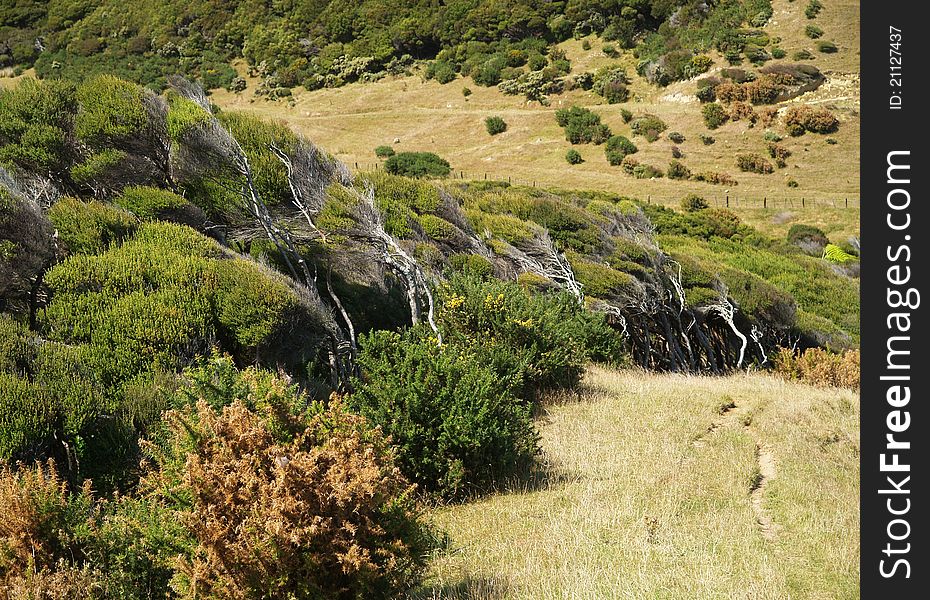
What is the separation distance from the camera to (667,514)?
610 centimetres

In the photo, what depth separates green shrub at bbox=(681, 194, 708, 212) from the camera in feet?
150

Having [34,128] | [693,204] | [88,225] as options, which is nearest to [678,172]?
[693,204]

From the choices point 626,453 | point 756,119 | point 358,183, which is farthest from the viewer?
point 756,119

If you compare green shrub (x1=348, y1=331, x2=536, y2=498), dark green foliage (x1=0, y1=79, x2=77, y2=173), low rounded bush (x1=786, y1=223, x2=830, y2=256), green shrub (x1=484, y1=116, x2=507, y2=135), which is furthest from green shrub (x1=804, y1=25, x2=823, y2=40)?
green shrub (x1=348, y1=331, x2=536, y2=498)

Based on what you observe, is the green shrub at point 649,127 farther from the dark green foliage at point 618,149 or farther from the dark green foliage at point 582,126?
the dark green foliage at point 582,126

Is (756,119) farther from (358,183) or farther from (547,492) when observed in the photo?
(547,492)

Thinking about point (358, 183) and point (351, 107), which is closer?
point (358, 183)

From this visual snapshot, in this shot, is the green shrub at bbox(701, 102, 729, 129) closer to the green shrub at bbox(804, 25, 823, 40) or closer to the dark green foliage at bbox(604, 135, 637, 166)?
the dark green foliage at bbox(604, 135, 637, 166)

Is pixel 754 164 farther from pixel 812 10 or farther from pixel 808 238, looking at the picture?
pixel 812 10

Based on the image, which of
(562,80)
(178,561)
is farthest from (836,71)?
(178,561)

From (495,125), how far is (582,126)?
28.6ft

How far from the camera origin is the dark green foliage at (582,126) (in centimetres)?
6012
